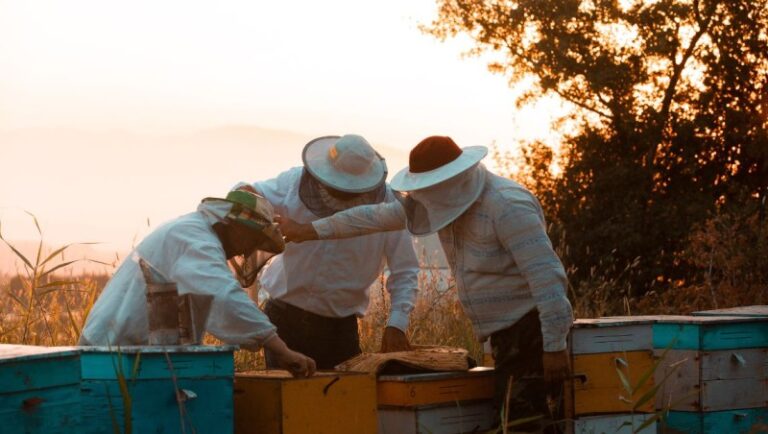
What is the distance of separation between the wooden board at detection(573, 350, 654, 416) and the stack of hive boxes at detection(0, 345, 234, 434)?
5.57 ft

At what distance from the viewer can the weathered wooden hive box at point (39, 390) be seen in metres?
A: 3.14

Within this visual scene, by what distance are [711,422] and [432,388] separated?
1.62 metres

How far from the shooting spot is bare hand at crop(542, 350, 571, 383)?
177 inches

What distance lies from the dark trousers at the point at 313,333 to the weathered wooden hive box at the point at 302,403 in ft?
4.05

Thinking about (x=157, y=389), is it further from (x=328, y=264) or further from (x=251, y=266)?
(x=328, y=264)

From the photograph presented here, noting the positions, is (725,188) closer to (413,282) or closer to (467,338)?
(467,338)

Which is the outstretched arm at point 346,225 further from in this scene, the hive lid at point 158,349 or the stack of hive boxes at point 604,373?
the hive lid at point 158,349

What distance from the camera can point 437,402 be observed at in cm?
460

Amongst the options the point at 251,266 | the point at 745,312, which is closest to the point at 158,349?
the point at 251,266

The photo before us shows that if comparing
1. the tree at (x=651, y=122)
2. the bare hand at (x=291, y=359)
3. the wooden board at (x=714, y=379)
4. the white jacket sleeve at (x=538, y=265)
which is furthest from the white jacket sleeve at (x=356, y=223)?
the tree at (x=651, y=122)

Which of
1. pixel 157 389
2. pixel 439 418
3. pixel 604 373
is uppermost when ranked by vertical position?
pixel 157 389

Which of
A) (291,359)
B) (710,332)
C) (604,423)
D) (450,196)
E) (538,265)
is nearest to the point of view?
(291,359)

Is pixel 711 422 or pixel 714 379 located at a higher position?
→ pixel 714 379

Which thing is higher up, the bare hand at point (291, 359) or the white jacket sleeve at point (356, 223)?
the white jacket sleeve at point (356, 223)
